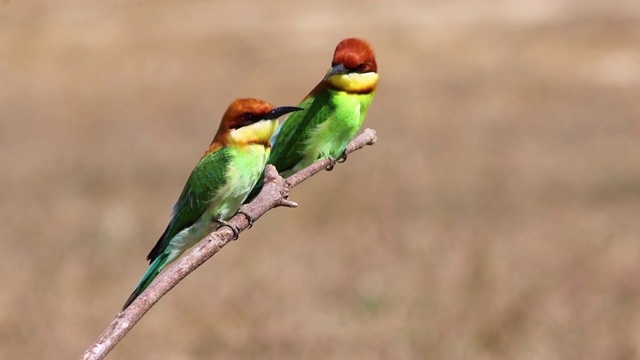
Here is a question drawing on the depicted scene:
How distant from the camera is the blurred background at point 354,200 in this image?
5.68 m

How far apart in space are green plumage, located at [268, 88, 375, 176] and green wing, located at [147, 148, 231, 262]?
5.6 inches

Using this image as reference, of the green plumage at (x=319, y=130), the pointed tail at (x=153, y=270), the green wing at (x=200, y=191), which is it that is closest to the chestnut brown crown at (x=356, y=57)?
the green plumage at (x=319, y=130)

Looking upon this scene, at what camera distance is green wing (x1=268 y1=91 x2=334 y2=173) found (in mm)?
1908

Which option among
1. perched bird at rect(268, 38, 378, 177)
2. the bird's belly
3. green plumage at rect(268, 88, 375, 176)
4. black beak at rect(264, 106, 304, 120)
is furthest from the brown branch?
green plumage at rect(268, 88, 375, 176)

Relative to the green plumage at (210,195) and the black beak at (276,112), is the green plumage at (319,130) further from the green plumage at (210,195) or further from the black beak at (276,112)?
the black beak at (276,112)

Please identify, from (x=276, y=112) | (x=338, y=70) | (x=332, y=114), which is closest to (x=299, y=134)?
(x=332, y=114)

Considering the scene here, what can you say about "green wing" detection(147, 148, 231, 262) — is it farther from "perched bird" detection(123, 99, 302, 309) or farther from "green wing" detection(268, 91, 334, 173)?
"green wing" detection(268, 91, 334, 173)

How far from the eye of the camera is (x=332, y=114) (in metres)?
1.84

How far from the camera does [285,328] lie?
5.65 meters

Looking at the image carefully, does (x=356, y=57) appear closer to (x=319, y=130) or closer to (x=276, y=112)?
(x=276, y=112)

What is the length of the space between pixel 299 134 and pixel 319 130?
41 millimetres

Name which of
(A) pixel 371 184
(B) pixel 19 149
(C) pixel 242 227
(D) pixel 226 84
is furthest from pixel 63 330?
(D) pixel 226 84

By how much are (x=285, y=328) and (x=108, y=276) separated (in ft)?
5.46

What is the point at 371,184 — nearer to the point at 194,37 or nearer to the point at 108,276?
the point at 108,276
